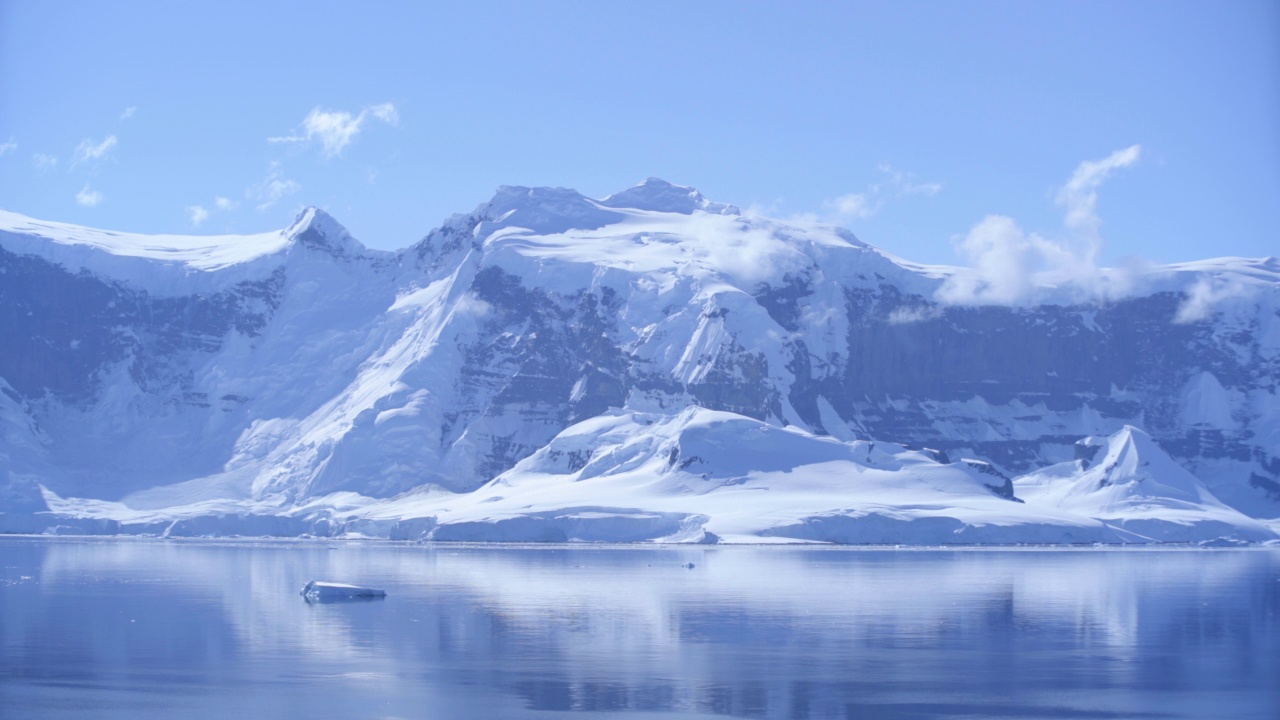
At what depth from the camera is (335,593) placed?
293 ft

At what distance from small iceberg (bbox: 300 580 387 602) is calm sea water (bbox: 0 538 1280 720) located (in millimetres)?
1056

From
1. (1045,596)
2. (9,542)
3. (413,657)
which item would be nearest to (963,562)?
(1045,596)

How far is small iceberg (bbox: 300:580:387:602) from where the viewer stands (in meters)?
88.8

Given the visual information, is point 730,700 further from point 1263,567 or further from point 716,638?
point 1263,567

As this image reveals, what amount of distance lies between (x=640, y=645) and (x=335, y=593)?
29.7 meters

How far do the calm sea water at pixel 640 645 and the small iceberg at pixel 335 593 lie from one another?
1056 mm

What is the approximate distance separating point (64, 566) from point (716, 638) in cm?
7672

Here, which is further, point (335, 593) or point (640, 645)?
point (335, 593)

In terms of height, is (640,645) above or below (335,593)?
below

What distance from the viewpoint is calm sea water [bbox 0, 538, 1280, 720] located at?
50.5m

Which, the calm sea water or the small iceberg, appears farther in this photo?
the small iceberg

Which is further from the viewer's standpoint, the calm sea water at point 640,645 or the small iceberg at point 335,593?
the small iceberg at point 335,593

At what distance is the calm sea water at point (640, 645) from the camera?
50500mm

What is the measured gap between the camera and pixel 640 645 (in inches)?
2569
